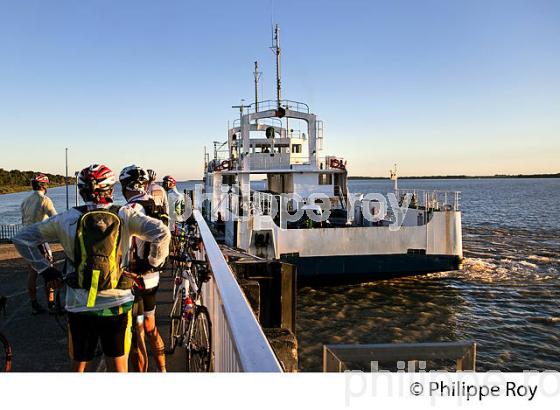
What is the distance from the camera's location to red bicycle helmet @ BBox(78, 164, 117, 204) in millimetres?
3018

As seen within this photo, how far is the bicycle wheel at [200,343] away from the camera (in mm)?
3967

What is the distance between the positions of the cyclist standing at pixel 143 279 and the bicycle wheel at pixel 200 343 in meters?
0.29

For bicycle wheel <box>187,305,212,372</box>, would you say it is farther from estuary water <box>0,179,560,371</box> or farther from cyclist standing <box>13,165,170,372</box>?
estuary water <box>0,179,560,371</box>

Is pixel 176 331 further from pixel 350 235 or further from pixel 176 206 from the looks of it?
pixel 350 235

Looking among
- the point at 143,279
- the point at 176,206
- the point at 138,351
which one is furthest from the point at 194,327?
the point at 176,206

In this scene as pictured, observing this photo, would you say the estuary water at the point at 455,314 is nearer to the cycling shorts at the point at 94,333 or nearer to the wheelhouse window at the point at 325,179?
the wheelhouse window at the point at 325,179

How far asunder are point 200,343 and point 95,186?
1.92 metres

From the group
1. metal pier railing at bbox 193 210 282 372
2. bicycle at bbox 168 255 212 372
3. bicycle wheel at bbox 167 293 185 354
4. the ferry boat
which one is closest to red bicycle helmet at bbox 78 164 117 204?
metal pier railing at bbox 193 210 282 372

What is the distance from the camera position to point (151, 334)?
14.0 ft

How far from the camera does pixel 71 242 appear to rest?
3.01 metres
